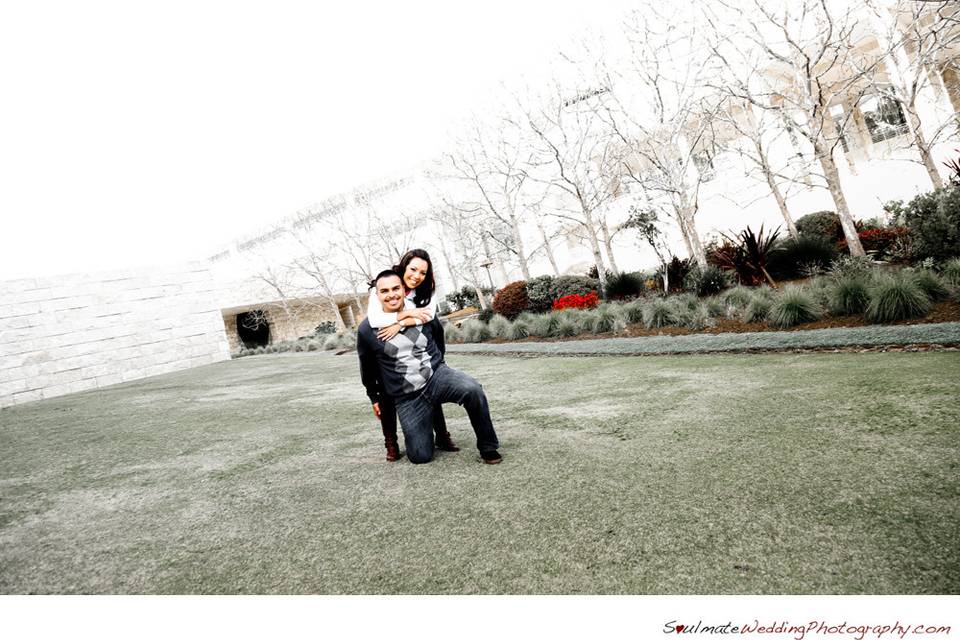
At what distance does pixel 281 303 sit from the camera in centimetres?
2680

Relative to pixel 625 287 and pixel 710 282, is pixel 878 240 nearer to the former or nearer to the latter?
pixel 710 282

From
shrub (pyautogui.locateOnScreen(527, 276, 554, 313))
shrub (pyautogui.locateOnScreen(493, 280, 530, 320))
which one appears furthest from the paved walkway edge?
shrub (pyautogui.locateOnScreen(493, 280, 530, 320))

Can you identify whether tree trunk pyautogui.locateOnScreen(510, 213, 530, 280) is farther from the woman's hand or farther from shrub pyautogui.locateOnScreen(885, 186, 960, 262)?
the woman's hand

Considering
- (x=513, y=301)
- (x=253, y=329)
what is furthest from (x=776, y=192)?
(x=253, y=329)

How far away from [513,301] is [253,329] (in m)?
19.4

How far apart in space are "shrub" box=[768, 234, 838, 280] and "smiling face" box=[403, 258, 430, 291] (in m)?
10.5

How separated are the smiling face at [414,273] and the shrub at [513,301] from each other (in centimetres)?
1151

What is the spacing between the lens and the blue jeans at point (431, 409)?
304cm

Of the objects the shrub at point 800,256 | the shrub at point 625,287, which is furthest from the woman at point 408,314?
→ the shrub at point 625,287

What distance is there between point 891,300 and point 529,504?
6254 millimetres

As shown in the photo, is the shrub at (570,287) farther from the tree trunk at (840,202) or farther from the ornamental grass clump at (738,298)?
the tree trunk at (840,202)

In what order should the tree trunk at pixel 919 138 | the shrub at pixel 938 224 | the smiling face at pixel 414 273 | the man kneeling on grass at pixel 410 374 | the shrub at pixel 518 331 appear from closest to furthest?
1. the man kneeling on grass at pixel 410 374
2. the smiling face at pixel 414 273
3. the shrub at pixel 938 224
4. the tree trunk at pixel 919 138
5. the shrub at pixel 518 331

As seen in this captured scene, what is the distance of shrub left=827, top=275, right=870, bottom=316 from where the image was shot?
6.55 m
